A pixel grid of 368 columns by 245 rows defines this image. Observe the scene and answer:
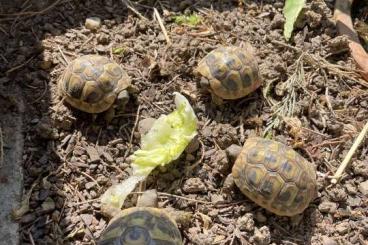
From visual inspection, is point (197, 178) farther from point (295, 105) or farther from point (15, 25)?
point (15, 25)

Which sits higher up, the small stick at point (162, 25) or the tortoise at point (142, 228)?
the small stick at point (162, 25)

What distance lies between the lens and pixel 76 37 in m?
3.84

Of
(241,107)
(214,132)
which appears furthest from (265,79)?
(214,132)

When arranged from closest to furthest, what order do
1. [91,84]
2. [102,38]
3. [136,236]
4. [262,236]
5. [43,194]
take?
1. [136,236]
2. [262,236]
3. [43,194]
4. [91,84]
5. [102,38]

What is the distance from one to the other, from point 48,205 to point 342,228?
1688 mm

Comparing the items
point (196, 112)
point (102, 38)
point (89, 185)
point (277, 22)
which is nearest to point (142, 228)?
point (89, 185)

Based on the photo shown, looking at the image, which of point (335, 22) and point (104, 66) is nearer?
point (104, 66)

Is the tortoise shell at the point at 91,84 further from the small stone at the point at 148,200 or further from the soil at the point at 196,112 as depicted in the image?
the small stone at the point at 148,200

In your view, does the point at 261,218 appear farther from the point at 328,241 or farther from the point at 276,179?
the point at 328,241

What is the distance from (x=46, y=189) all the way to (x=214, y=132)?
1.07m

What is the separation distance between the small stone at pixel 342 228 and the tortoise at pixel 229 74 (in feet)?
3.24

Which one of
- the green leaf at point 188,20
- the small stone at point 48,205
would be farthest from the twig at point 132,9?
the small stone at point 48,205

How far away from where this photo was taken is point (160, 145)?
3.35 metres

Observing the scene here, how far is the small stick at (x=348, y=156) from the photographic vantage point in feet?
11.0
